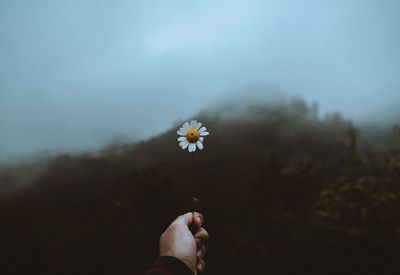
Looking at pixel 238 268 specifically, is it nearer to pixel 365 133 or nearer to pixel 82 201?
pixel 82 201

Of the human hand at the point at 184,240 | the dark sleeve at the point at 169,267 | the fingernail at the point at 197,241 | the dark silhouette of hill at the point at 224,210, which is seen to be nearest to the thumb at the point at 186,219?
the human hand at the point at 184,240

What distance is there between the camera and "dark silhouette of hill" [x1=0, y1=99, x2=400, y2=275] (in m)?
3.87

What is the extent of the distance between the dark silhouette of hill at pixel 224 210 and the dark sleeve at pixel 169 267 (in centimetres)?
289

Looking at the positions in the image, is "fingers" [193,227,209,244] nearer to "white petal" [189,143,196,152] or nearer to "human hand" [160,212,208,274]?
"human hand" [160,212,208,274]

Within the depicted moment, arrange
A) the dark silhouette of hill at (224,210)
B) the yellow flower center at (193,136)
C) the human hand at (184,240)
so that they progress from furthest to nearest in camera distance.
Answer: the dark silhouette of hill at (224,210), the yellow flower center at (193,136), the human hand at (184,240)

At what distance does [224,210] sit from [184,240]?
3306 mm

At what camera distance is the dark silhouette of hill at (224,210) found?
152 inches

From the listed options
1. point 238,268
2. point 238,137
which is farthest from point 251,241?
point 238,137

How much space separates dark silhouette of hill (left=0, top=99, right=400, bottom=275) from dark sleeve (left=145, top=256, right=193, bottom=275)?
9.49 ft

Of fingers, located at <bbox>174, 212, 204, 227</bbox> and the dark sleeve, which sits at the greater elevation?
fingers, located at <bbox>174, 212, 204, 227</bbox>

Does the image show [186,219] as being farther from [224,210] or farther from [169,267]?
[224,210]

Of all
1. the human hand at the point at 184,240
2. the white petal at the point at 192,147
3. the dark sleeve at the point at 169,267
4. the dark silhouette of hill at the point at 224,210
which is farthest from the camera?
the dark silhouette of hill at the point at 224,210

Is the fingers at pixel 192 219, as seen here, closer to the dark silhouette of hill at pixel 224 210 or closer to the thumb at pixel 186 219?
the thumb at pixel 186 219

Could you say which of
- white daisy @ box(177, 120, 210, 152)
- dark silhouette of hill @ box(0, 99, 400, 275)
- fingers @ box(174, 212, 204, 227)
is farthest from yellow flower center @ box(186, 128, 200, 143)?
dark silhouette of hill @ box(0, 99, 400, 275)
